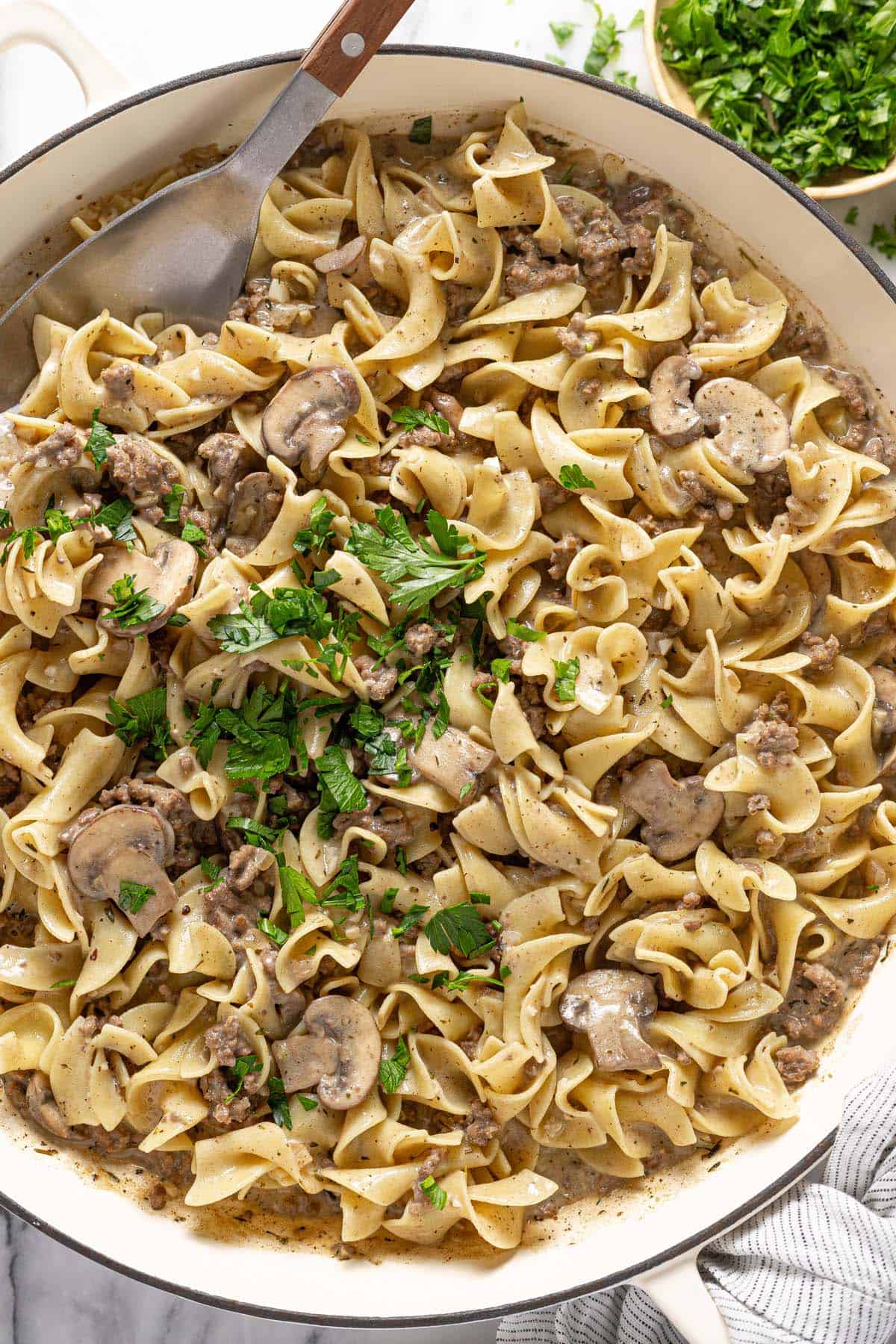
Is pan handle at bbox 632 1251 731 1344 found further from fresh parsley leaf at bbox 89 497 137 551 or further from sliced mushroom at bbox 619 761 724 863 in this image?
fresh parsley leaf at bbox 89 497 137 551

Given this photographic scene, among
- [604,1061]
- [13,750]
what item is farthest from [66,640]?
[604,1061]

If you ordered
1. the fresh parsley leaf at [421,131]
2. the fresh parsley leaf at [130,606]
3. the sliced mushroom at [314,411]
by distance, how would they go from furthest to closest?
the fresh parsley leaf at [421,131], the sliced mushroom at [314,411], the fresh parsley leaf at [130,606]

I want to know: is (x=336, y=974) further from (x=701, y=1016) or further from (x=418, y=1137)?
(x=701, y=1016)

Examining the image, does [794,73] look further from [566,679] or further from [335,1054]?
[335,1054]

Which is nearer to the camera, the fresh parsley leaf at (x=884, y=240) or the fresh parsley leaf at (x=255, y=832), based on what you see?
the fresh parsley leaf at (x=255, y=832)

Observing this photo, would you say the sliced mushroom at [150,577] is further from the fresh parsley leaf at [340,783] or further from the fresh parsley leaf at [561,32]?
the fresh parsley leaf at [561,32]

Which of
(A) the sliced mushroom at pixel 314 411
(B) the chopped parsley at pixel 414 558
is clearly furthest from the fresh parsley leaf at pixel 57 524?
(B) the chopped parsley at pixel 414 558
